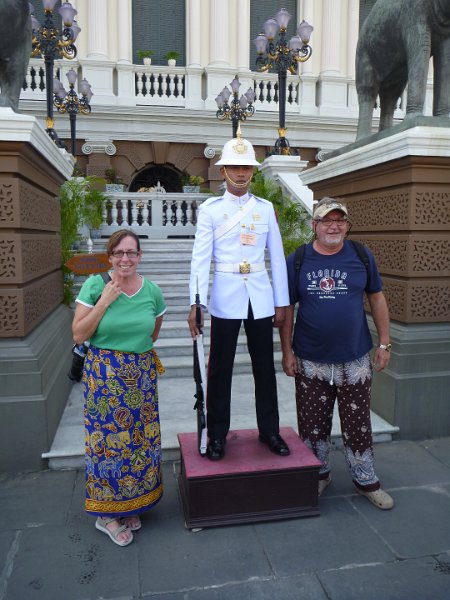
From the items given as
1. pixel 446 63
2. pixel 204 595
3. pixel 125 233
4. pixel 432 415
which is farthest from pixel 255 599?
pixel 446 63

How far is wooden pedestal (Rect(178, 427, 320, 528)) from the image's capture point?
315 cm

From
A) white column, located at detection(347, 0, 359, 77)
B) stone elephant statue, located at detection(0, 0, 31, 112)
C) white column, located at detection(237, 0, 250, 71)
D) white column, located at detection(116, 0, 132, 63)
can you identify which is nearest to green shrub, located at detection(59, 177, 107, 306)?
stone elephant statue, located at detection(0, 0, 31, 112)

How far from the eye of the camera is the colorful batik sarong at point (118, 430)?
117 inches

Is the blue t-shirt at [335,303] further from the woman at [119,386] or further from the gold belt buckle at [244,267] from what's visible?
the woman at [119,386]

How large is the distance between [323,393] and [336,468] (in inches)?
34.9

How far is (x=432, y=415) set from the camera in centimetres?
451

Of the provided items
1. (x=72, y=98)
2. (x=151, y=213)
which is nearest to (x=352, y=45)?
(x=72, y=98)

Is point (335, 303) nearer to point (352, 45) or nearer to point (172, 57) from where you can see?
point (172, 57)

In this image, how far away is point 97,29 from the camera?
50.2 ft

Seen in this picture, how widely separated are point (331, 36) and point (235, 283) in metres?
16.5

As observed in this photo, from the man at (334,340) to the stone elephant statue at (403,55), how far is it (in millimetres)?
1884

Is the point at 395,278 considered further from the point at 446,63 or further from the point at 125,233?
the point at 125,233

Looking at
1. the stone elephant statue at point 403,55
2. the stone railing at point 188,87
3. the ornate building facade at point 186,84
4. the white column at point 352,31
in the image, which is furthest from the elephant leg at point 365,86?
the white column at point 352,31

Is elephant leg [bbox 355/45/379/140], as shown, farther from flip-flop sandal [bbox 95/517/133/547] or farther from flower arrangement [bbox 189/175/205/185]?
flower arrangement [bbox 189/175/205/185]
